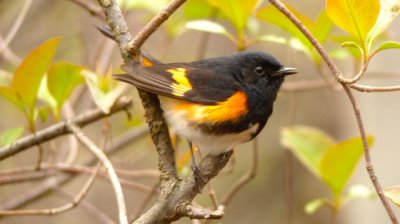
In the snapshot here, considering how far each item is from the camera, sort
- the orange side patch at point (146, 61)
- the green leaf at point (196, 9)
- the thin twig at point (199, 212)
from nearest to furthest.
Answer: the thin twig at point (199, 212) < the orange side patch at point (146, 61) < the green leaf at point (196, 9)

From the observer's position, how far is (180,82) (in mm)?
2418

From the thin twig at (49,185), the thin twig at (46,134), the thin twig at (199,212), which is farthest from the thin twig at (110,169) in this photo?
the thin twig at (49,185)

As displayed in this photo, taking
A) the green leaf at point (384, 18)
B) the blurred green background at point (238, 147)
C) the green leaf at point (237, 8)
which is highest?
the green leaf at point (237, 8)

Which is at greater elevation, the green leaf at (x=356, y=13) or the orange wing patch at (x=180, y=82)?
the green leaf at (x=356, y=13)

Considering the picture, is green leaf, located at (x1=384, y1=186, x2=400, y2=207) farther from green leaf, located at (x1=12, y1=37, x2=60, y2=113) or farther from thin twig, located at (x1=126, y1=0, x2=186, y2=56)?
green leaf, located at (x1=12, y1=37, x2=60, y2=113)

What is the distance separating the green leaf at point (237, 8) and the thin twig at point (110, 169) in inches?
25.0

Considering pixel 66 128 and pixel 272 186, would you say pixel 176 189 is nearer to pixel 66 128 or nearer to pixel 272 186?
pixel 66 128

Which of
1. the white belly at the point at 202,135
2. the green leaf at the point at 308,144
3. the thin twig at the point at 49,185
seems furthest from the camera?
the thin twig at the point at 49,185

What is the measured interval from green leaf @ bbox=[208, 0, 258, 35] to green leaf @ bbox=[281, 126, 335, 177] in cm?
57

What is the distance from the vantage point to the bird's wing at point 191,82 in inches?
89.5

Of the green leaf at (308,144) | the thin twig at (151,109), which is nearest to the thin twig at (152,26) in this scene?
the thin twig at (151,109)

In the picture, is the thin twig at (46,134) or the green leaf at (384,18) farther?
the thin twig at (46,134)

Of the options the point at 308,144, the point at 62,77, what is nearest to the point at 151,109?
the point at 62,77

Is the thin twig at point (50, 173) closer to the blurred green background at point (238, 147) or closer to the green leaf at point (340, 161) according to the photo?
the blurred green background at point (238, 147)
